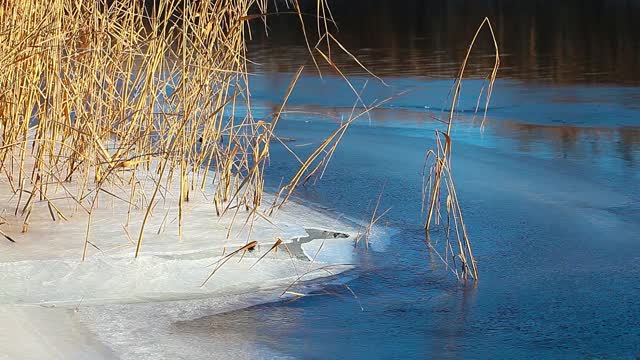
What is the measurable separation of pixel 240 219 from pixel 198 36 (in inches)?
26.3

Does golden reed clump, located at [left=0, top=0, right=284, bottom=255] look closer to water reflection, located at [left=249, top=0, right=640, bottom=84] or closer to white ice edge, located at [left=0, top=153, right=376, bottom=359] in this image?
white ice edge, located at [left=0, top=153, right=376, bottom=359]

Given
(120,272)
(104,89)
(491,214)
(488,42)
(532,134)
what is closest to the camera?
(120,272)

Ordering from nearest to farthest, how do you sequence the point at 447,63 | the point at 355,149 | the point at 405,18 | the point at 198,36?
the point at 198,36 < the point at 355,149 < the point at 447,63 < the point at 405,18

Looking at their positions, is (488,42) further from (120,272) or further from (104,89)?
(120,272)

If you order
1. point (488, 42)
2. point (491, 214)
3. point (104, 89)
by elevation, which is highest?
point (104, 89)

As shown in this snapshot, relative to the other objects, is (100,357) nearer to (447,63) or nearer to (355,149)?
(355,149)

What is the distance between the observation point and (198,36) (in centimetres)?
403

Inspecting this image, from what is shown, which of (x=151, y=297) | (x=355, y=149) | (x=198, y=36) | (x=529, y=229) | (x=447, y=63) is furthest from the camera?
(x=447, y=63)

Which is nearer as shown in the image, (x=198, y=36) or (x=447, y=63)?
(x=198, y=36)

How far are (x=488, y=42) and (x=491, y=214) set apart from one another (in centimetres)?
1035

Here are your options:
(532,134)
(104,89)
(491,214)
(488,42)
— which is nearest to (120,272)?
(104,89)

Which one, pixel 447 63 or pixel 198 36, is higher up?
pixel 198 36

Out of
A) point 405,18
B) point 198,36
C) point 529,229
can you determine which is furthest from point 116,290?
point 405,18

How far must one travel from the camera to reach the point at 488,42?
14609 millimetres
